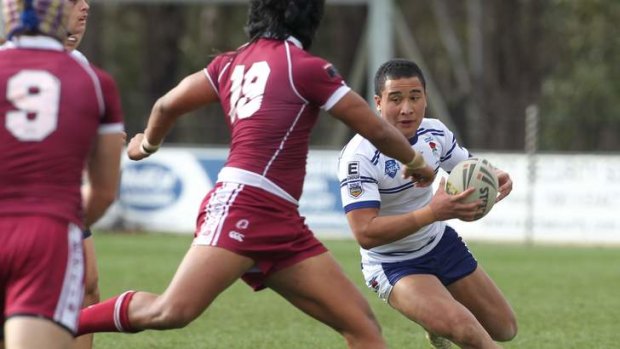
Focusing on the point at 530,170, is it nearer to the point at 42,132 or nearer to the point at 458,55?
the point at 42,132

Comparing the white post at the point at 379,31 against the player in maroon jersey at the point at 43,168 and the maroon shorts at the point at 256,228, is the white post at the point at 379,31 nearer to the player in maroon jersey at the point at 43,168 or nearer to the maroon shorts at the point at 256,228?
the maroon shorts at the point at 256,228

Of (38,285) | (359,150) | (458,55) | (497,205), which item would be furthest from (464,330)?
(458,55)

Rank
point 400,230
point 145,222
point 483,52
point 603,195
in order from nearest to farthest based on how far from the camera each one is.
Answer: point 400,230
point 603,195
point 145,222
point 483,52

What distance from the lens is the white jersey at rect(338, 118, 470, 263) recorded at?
275 inches

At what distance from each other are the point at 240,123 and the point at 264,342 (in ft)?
13.1

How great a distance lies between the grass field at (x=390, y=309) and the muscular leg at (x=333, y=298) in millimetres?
3495

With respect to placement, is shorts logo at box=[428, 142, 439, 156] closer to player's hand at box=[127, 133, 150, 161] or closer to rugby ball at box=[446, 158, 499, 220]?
rugby ball at box=[446, 158, 499, 220]

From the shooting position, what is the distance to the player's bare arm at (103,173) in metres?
5.07

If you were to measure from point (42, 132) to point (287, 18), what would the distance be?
59.2 inches

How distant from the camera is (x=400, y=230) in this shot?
6.62 meters

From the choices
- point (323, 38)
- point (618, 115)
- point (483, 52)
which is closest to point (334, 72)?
point (618, 115)

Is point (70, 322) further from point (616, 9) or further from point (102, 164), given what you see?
point (616, 9)

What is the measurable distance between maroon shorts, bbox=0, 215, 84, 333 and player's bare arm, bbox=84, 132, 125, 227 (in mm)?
318

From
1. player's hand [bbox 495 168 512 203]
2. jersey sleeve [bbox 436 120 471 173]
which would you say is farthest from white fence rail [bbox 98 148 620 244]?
player's hand [bbox 495 168 512 203]
